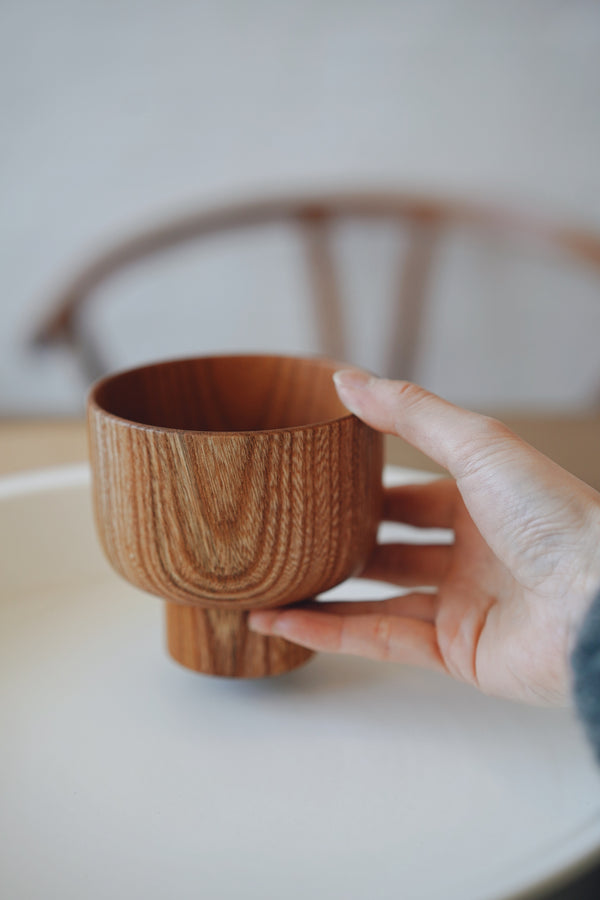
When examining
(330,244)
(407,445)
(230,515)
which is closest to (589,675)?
(230,515)

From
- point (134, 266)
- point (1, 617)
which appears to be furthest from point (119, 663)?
point (134, 266)

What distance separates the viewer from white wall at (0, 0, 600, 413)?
2.65 feet

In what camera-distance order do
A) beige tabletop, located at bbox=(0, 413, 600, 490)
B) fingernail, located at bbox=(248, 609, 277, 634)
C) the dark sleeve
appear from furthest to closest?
beige tabletop, located at bbox=(0, 413, 600, 490) → fingernail, located at bbox=(248, 609, 277, 634) → the dark sleeve

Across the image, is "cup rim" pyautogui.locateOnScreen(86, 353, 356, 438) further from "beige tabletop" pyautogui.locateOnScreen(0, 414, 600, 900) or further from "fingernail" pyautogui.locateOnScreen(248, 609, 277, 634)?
"beige tabletop" pyautogui.locateOnScreen(0, 414, 600, 900)


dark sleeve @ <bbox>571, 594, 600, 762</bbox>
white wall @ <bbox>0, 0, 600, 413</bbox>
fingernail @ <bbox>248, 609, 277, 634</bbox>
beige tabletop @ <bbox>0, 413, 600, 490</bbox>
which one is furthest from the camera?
white wall @ <bbox>0, 0, 600, 413</bbox>

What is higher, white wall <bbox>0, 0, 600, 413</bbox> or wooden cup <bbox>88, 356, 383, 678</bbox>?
white wall <bbox>0, 0, 600, 413</bbox>

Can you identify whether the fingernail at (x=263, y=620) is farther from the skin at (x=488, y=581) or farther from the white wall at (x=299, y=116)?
the white wall at (x=299, y=116)

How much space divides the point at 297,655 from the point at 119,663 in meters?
0.08

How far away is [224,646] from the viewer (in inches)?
12.9

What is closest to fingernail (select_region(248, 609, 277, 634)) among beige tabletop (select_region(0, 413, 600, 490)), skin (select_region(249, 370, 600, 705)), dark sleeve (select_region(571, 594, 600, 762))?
skin (select_region(249, 370, 600, 705))

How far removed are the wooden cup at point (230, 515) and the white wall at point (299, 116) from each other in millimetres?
611

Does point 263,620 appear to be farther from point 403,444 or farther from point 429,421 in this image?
point 403,444

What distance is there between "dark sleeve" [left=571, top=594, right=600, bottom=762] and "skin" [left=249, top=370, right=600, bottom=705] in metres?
0.05

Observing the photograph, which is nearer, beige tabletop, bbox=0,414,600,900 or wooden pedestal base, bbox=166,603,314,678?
wooden pedestal base, bbox=166,603,314,678
